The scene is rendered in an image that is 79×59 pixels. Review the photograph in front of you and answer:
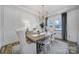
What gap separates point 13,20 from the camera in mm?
1954

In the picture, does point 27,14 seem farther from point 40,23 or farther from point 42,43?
point 42,43

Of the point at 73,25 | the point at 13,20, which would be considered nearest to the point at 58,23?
the point at 73,25

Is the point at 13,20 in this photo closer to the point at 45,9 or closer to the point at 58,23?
the point at 45,9

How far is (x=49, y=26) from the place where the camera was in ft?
Answer: 6.51

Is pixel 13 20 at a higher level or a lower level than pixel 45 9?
lower

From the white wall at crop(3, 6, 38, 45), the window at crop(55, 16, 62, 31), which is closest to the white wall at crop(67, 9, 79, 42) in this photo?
the window at crop(55, 16, 62, 31)

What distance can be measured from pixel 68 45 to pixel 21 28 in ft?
2.78

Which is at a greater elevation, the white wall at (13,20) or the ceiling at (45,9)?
the ceiling at (45,9)

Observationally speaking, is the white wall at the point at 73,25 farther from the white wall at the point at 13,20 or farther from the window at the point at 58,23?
the white wall at the point at 13,20

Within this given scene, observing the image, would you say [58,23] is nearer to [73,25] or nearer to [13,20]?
[73,25]

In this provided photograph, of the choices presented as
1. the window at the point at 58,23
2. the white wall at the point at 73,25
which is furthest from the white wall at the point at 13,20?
the white wall at the point at 73,25

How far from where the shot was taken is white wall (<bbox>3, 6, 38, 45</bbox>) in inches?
75.9

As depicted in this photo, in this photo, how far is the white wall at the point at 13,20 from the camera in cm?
193
